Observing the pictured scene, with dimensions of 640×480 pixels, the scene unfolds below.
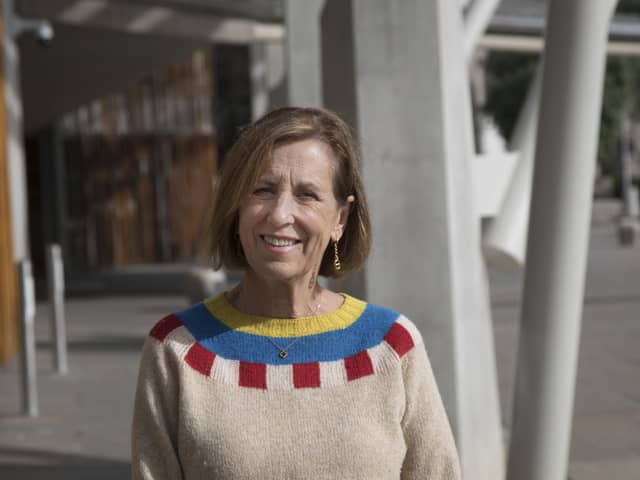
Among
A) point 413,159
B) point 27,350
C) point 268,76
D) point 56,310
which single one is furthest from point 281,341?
point 268,76

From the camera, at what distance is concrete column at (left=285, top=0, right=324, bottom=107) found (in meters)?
13.9

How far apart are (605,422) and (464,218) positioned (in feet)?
9.06

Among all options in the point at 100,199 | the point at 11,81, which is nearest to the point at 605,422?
the point at 11,81

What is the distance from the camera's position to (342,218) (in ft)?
8.02

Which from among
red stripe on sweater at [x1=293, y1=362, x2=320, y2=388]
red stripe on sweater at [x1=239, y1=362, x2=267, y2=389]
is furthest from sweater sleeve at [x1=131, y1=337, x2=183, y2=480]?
red stripe on sweater at [x1=293, y1=362, x2=320, y2=388]

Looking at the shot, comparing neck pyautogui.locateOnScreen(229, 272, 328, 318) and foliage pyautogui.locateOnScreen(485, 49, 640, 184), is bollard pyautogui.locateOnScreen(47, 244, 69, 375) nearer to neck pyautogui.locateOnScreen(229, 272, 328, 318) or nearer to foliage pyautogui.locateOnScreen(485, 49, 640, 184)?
neck pyautogui.locateOnScreen(229, 272, 328, 318)

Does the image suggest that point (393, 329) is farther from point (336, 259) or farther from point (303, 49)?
point (303, 49)

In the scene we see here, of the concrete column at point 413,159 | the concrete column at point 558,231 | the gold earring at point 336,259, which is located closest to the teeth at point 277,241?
the gold earring at point 336,259

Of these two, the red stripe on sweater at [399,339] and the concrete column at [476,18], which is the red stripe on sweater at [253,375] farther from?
the concrete column at [476,18]

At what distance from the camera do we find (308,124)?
7.52ft

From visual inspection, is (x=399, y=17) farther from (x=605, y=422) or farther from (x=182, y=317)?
(x=605, y=422)

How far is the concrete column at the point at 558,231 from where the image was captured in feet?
14.2

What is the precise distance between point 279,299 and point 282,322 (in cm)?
5

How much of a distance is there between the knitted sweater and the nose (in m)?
0.23
